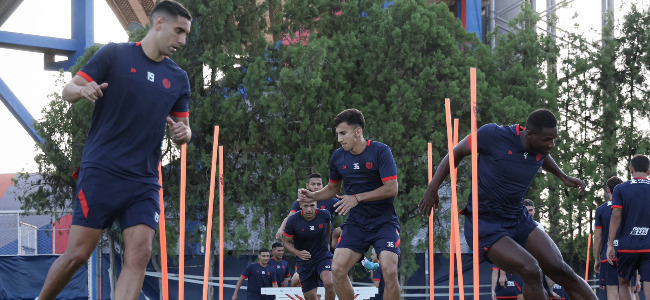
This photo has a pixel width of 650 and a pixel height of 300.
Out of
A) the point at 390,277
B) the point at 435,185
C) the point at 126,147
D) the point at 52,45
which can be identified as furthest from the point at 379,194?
the point at 52,45

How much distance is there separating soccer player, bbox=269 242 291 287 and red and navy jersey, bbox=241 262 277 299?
0.17 m

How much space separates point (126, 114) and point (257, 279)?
12.7 meters

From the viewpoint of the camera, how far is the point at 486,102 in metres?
23.4

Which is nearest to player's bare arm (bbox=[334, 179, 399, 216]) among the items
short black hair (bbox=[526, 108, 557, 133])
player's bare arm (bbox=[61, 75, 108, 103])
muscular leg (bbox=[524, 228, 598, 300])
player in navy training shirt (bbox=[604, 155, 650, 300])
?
muscular leg (bbox=[524, 228, 598, 300])

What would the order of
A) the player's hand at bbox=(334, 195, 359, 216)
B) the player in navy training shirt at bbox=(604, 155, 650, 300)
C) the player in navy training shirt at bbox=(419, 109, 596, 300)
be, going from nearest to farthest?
the player in navy training shirt at bbox=(419, 109, 596, 300), the player's hand at bbox=(334, 195, 359, 216), the player in navy training shirt at bbox=(604, 155, 650, 300)

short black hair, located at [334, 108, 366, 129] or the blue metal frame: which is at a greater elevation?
the blue metal frame

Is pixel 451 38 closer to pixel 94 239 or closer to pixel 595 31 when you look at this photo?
pixel 595 31

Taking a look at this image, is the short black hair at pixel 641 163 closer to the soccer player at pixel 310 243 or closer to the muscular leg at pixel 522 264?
the soccer player at pixel 310 243

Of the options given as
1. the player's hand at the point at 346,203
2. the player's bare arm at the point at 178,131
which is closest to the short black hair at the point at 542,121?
the player's hand at the point at 346,203

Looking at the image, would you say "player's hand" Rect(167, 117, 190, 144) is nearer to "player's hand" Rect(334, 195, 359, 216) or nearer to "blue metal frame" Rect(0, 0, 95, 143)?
"player's hand" Rect(334, 195, 359, 216)

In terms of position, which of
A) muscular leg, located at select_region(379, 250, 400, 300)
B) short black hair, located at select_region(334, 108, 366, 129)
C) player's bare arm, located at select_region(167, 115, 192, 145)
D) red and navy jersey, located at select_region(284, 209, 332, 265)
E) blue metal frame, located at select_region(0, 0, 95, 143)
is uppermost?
blue metal frame, located at select_region(0, 0, 95, 143)

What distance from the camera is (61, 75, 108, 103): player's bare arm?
5219 mm

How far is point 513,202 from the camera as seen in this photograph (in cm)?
761

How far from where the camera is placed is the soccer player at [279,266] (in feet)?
59.2
